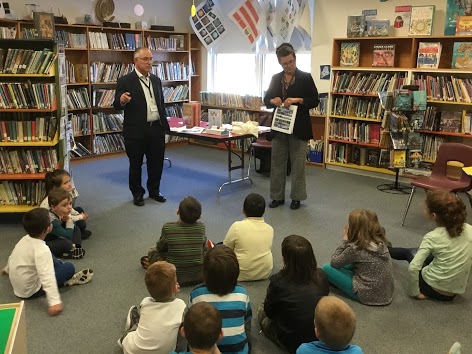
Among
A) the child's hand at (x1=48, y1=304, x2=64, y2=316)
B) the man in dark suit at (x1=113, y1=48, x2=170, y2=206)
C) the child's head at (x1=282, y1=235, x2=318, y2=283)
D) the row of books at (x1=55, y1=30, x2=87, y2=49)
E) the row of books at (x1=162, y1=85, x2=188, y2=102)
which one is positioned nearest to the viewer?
the child's head at (x1=282, y1=235, x2=318, y2=283)

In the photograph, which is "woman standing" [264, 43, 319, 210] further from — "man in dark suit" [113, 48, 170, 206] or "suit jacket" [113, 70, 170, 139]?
"suit jacket" [113, 70, 170, 139]

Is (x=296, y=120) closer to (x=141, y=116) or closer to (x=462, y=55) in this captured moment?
(x=141, y=116)

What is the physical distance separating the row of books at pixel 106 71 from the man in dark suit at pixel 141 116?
2.47 m

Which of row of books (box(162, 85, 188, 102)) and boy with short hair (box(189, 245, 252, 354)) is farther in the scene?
row of books (box(162, 85, 188, 102))

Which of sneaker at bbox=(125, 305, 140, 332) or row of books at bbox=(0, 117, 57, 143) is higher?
row of books at bbox=(0, 117, 57, 143)

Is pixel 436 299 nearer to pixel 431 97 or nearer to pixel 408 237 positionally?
pixel 408 237

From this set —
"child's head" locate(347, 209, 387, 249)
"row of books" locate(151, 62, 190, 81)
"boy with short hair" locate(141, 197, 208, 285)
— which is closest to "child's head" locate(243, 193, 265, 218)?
"boy with short hair" locate(141, 197, 208, 285)

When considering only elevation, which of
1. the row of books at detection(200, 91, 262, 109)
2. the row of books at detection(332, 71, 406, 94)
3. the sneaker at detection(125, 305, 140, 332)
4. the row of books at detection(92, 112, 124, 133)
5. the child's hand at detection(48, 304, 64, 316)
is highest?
the row of books at detection(332, 71, 406, 94)

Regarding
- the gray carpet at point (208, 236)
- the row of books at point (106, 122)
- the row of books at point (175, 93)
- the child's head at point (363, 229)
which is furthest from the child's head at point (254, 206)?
the row of books at point (175, 93)

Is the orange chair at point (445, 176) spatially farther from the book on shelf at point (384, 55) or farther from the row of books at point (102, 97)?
the row of books at point (102, 97)

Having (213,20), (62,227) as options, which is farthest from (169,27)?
(62,227)

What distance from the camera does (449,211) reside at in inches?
114

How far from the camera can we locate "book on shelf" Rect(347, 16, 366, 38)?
620 cm

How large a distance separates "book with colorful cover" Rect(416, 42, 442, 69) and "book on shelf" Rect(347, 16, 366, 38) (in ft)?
2.71
